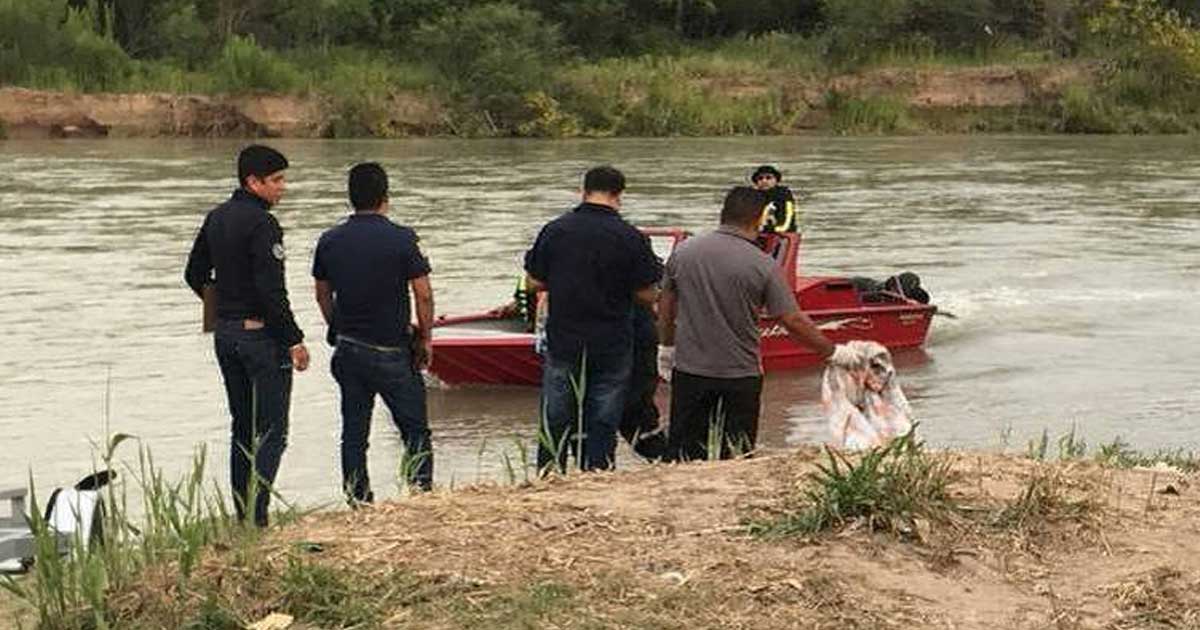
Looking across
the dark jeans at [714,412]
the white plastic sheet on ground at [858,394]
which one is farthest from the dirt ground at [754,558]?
the dark jeans at [714,412]

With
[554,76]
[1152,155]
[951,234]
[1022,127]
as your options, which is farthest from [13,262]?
[1022,127]

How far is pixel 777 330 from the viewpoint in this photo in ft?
47.4

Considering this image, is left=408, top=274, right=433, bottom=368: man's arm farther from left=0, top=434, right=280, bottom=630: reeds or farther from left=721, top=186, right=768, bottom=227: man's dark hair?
left=0, top=434, right=280, bottom=630: reeds

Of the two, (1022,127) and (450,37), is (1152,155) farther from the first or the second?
(450,37)

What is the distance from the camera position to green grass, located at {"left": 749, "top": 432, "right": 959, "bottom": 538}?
220 inches

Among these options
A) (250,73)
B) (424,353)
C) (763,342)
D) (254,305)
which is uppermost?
(254,305)

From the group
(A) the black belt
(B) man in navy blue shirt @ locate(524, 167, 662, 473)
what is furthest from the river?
(A) the black belt

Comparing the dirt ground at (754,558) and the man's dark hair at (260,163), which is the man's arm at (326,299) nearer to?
the man's dark hair at (260,163)

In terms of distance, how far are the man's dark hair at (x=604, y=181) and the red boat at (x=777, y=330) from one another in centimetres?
422

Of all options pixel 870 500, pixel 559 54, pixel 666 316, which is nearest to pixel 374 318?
pixel 666 316

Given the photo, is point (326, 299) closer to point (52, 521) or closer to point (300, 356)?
point (300, 356)

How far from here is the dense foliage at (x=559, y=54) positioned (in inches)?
2105

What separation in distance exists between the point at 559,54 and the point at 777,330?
1743 inches

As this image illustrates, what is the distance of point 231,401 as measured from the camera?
802 centimetres
